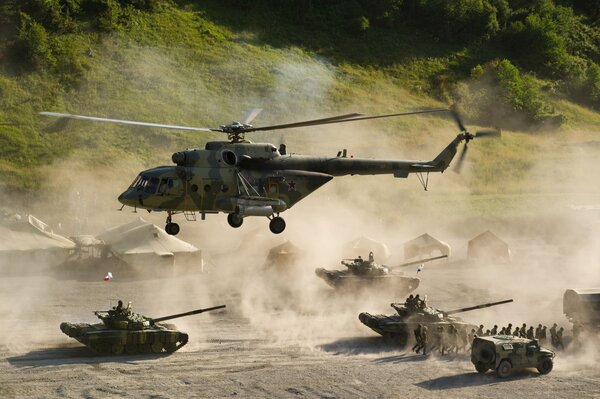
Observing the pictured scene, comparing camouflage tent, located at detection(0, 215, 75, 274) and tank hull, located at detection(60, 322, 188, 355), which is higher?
camouflage tent, located at detection(0, 215, 75, 274)

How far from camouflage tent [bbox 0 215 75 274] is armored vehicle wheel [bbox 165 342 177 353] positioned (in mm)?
18104

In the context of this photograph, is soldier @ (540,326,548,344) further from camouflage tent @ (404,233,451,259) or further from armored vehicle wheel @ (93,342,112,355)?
camouflage tent @ (404,233,451,259)

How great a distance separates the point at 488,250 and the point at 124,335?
31.5 m

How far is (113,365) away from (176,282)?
17.1 metres

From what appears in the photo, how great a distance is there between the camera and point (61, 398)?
1158 inches

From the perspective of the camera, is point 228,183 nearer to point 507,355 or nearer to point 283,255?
point 507,355

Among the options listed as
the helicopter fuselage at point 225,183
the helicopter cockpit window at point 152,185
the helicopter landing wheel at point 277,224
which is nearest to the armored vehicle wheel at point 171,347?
the helicopter fuselage at point 225,183

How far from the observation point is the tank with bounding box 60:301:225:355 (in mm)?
34375

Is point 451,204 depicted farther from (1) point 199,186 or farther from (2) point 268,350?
(1) point 199,186

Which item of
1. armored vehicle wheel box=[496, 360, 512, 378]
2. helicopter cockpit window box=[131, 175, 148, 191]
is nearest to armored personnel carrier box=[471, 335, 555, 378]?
armored vehicle wheel box=[496, 360, 512, 378]

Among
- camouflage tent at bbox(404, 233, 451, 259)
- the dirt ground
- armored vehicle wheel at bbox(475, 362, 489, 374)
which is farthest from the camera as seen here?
camouflage tent at bbox(404, 233, 451, 259)

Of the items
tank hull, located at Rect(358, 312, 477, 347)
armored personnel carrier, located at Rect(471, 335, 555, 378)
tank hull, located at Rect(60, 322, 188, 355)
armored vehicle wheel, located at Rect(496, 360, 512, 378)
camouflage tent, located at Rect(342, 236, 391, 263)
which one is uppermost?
camouflage tent, located at Rect(342, 236, 391, 263)

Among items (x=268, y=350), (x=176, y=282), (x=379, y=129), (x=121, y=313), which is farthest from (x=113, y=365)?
(x=379, y=129)

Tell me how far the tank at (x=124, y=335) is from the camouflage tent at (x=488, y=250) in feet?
95.4
